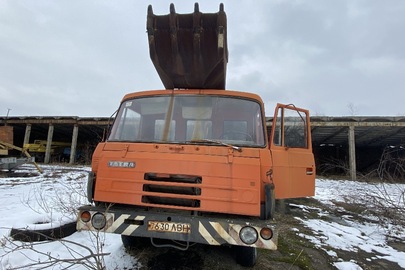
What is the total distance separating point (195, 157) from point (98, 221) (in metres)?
1.34

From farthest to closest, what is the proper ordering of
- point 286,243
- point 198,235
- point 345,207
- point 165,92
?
point 345,207, point 286,243, point 165,92, point 198,235

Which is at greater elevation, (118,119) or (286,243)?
(118,119)

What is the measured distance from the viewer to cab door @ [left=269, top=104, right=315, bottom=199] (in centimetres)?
358

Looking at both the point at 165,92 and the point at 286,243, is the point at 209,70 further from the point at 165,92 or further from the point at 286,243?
the point at 286,243

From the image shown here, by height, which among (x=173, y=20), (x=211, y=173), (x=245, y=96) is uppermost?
(x=173, y=20)

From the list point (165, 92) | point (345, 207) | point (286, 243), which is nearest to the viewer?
point (165, 92)

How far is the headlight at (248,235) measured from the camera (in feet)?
9.42

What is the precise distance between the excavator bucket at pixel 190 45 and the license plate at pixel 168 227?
6.84ft

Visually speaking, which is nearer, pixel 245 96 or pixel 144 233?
pixel 144 233

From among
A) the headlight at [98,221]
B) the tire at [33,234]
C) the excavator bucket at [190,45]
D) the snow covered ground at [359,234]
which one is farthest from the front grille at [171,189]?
the snow covered ground at [359,234]

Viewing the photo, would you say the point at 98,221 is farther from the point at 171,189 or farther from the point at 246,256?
the point at 246,256

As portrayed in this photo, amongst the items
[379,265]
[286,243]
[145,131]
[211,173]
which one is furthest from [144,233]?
[379,265]

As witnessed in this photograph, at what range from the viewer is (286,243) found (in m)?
5.03

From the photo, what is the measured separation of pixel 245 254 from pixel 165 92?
253cm
